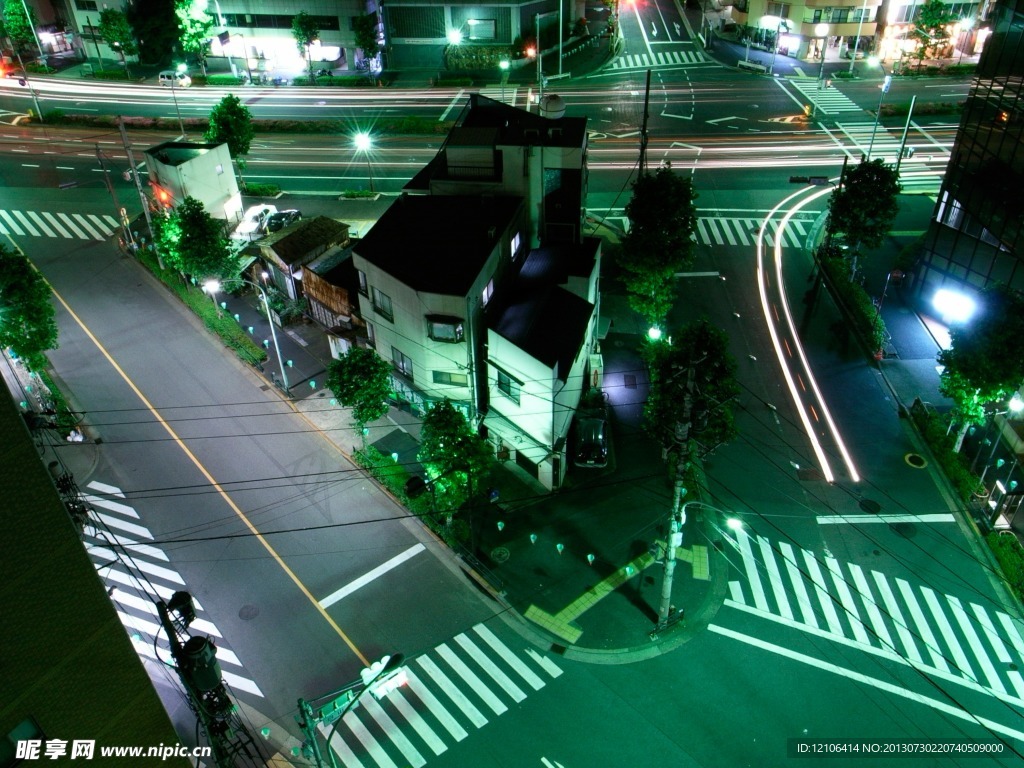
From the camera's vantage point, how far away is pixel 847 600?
100 feet

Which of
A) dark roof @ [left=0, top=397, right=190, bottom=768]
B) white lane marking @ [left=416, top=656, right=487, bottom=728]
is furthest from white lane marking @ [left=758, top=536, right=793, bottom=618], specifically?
dark roof @ [left=0, top=397, right=190, bottom=768]

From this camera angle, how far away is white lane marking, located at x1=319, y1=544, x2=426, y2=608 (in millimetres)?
31047

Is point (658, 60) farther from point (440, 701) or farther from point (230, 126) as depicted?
point (440, 701)

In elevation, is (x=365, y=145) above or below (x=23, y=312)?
below

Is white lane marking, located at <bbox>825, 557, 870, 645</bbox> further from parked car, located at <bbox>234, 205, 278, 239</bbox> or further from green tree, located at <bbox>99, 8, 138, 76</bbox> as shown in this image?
A: green tree, located at <bbox>99, 8, 138, 76</bbox>

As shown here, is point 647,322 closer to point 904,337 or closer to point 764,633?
point 904,337

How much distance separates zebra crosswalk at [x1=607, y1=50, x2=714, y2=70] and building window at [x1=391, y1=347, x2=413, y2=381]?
61.0 metres

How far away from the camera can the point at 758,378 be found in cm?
4156

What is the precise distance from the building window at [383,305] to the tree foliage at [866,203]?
28.6 metres

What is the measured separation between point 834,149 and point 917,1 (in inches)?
1208

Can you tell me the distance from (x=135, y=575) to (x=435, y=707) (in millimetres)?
14818

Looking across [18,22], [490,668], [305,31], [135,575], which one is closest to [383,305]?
[135,575]

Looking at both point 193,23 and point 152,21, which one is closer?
point 193,23

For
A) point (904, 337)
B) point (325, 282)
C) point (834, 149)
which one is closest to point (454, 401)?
point (325, 282)
